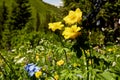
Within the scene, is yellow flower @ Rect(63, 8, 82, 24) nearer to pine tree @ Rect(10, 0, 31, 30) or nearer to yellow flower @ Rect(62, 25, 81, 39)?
yellow flower @ Rect(62, 25, 81, 39)

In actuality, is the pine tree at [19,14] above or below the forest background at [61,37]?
below

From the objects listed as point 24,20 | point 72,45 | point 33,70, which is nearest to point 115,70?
point 72,45

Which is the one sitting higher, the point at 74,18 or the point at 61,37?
the point at 74,18

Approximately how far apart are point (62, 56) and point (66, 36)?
15.2 ft

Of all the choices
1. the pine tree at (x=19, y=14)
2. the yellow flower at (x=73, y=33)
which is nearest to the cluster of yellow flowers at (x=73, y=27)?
the yellow flower at (x=73, y=33)

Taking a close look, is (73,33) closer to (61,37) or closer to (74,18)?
(74,18)

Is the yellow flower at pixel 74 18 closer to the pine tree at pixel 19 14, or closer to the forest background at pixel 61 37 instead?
the forest background at pixel 61 37

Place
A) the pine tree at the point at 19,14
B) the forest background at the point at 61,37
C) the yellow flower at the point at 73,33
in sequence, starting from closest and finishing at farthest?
the yellow flower at the point at 73,33
the forest background at the point at 61,37
the pine tree at the point at 19,14

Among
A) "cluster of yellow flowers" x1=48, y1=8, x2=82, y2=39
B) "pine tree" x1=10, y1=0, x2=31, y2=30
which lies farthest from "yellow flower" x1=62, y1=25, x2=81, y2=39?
"pine tree" x1=10, y1=0, x2=31, y2=30

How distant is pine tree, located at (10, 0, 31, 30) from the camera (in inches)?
2677

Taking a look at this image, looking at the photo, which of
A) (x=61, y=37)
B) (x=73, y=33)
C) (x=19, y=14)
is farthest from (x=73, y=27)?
(x=19, y=14)

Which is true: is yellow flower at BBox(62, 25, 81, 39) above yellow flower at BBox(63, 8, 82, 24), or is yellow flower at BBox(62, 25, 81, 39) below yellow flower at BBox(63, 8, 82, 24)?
below

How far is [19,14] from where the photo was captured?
226 feet

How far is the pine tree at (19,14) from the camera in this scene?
68000mm
